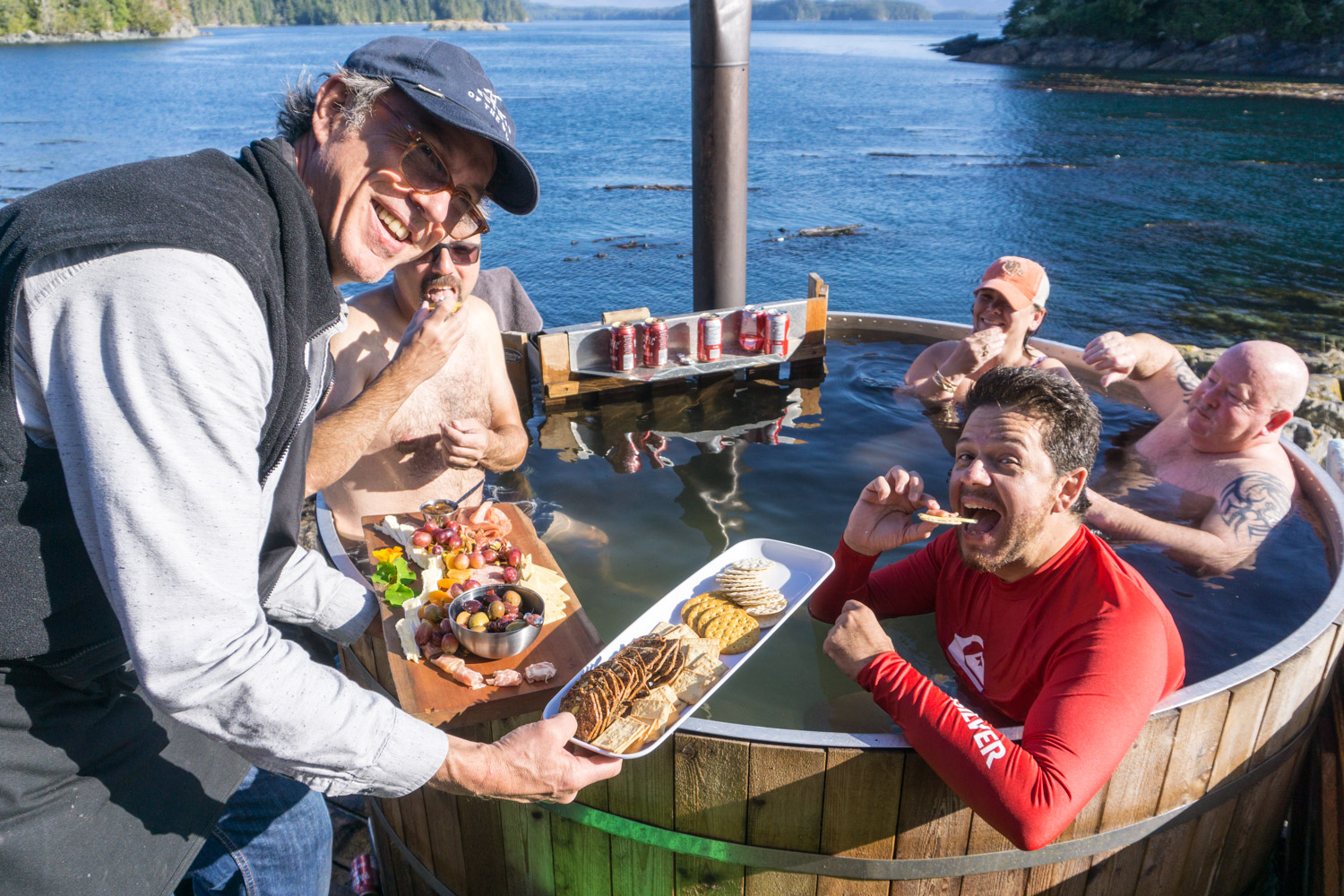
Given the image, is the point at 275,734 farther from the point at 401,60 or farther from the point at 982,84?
the point at 982,84

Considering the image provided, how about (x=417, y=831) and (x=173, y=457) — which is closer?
(x=173, y=457)

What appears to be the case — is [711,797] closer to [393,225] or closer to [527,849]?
[527,849]

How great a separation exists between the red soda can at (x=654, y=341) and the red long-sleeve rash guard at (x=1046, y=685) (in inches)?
137

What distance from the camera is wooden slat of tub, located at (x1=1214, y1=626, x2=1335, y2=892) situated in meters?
2.86

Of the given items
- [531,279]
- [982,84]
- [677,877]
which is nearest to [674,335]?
[677,877]

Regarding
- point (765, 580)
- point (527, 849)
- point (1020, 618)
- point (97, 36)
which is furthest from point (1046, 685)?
point (97, 36)

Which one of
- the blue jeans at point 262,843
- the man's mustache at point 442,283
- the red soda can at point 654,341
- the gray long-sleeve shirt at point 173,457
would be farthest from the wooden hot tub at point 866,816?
the red soda can at point 654,341

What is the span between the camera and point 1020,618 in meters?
2.92

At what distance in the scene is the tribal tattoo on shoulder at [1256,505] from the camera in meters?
4.49

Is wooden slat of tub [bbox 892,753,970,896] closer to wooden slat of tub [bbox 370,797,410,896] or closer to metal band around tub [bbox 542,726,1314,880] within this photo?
metal band around tub [bbox 542,726,1314,880]

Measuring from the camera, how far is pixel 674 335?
6.56 meters

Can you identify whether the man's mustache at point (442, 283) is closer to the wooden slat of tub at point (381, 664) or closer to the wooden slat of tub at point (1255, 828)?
the wooden slat of tub at point (381, 664)

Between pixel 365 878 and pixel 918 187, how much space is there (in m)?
26.7

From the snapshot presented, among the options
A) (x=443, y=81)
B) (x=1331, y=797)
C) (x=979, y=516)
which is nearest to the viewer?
(x=443, y=81)
